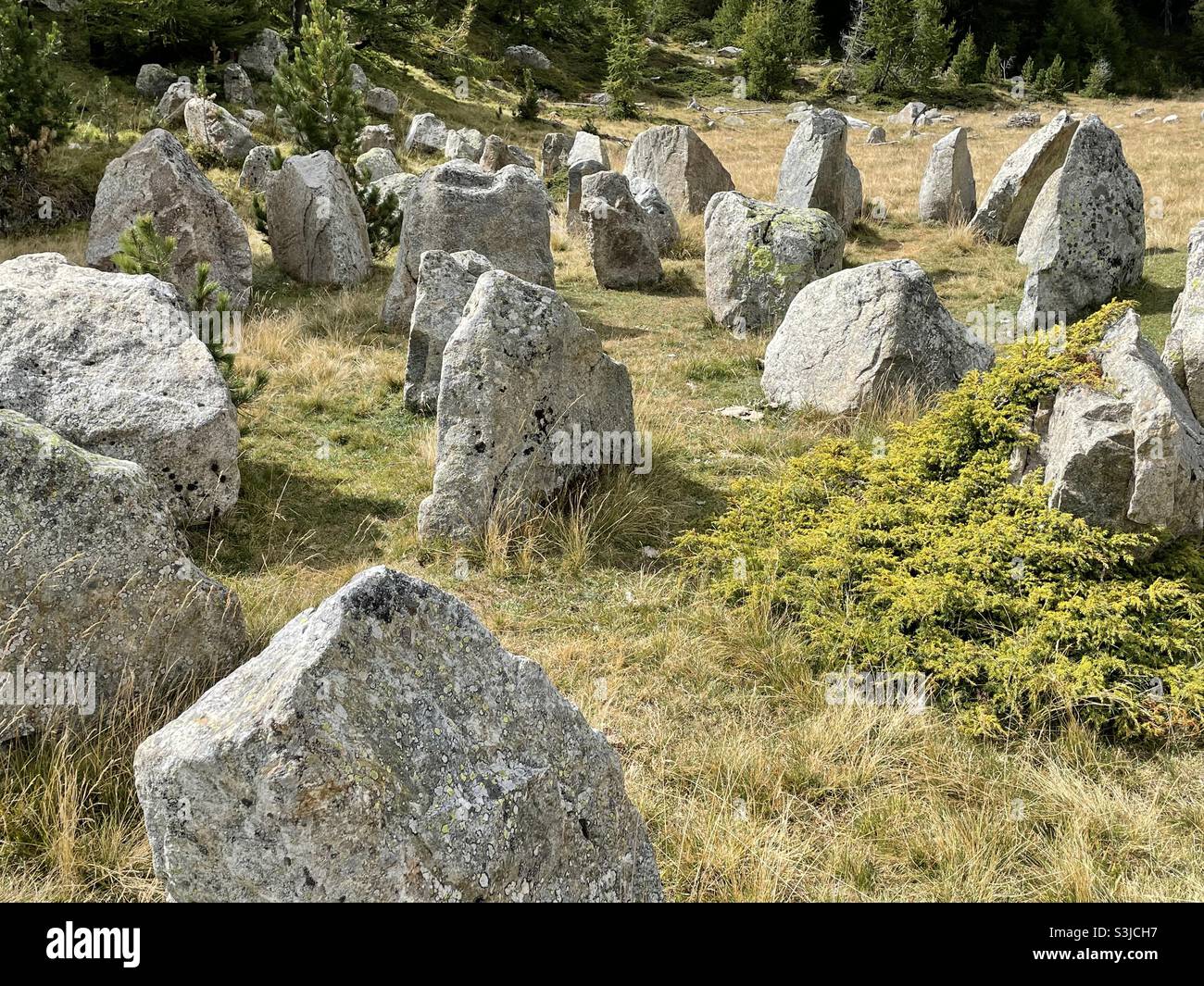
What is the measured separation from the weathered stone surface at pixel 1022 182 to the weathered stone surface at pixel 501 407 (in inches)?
434

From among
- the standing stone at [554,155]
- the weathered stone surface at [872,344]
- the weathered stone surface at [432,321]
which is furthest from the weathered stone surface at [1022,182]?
the standing stone at [554,155]

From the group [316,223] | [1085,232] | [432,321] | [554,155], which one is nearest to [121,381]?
[432,321]

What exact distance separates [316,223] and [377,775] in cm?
1236

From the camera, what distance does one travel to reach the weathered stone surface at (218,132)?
64.7ft

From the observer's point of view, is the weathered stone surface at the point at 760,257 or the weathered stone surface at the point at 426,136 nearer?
the weathered stone surface at the point at 760,257

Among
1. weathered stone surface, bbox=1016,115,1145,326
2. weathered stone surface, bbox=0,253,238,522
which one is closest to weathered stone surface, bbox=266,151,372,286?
weathered stone surface, bbox=0,253,238,522

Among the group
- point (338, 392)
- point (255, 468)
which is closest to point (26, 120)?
point (338, 392)

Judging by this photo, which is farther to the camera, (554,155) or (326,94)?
(554,155)

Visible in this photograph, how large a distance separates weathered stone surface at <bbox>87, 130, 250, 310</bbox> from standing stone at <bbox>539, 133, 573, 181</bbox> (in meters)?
13.0

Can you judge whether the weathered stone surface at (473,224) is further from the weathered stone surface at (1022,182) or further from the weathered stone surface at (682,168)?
the weathered stone surface at (1022,182)

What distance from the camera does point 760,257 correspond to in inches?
439

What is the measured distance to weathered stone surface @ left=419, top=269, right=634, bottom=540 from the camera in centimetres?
619

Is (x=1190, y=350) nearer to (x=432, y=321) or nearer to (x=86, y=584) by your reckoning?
(x=432, y=321)

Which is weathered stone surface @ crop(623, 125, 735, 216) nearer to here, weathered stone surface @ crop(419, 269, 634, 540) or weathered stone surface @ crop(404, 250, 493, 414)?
weathered stone surface @ crop(404, 250, 493, 414)
